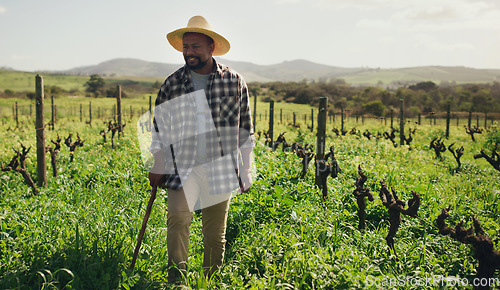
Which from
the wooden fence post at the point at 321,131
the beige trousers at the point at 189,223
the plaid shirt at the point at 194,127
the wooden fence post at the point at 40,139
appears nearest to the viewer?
the beige trousers at the point at 189,223

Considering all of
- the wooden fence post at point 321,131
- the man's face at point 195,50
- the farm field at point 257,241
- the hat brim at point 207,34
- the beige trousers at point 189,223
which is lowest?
the farm field at point 257,241

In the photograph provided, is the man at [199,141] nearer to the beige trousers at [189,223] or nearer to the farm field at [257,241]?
the beige trousers at [189,223]

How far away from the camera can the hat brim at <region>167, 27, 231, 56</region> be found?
9.89ft

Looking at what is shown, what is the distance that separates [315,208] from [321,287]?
1822 millimetres

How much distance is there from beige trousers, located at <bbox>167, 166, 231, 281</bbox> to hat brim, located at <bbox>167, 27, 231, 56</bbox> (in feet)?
3.96

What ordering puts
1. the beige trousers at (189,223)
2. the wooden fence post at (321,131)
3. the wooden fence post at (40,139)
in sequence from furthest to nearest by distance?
1. the wooden fence post at (321,131)
2. the wooden fence post at (40,139)
3. the beige trousers at (189,223)

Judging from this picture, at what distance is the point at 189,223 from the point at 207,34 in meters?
1.67

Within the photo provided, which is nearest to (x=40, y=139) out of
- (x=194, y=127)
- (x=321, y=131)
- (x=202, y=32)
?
(x=194, y=127)

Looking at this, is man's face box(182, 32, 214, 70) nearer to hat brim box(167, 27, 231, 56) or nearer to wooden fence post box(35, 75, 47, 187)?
hat brim box(167, 27, 231, 56)

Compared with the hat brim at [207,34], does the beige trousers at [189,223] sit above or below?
below

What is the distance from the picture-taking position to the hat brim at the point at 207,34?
302 centimetres

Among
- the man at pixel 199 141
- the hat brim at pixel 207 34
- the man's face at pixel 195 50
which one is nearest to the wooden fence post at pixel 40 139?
the hat brim at pixel 207 34

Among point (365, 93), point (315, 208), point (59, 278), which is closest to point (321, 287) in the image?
point (315, 208)

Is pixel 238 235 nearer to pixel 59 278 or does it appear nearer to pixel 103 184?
pixel 59 278
